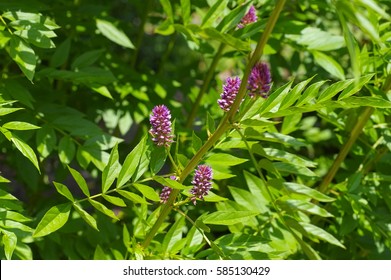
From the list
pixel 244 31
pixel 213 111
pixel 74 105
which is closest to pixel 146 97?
pixel 213 111

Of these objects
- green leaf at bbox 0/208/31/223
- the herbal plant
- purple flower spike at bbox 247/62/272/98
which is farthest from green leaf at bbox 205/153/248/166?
green leaf at bbox 0/208/31/223

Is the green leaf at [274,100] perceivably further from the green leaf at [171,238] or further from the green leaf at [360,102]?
the green leaf at [171,238]

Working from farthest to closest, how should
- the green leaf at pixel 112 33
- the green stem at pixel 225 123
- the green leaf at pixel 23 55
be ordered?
the green leaf at pixel 112 33 < the green leaf at pixel 23 55 < the green stem at pixel 225 123

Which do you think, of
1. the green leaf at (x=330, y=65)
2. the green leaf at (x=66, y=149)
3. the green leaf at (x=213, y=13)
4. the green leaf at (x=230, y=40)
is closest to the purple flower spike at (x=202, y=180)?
the green leaf at (x=230, y=40)

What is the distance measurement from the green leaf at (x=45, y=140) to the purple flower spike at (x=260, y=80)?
2.13 feet

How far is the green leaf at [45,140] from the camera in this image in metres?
1.50

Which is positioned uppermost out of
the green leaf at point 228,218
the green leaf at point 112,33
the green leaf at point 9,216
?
the green leaf at point 112,33

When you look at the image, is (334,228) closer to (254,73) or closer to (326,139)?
(326,139)

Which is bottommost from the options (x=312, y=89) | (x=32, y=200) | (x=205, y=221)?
(x=32, y=200)

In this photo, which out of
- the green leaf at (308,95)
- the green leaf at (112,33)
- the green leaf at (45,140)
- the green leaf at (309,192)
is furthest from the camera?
the green leaf at (112,33)

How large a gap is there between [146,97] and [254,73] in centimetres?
83

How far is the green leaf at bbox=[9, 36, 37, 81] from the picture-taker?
51.5 inches

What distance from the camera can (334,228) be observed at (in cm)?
174

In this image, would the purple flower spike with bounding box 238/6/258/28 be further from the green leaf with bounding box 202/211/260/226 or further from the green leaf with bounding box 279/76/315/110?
the green leaf with bounding box 202/211/260/226
